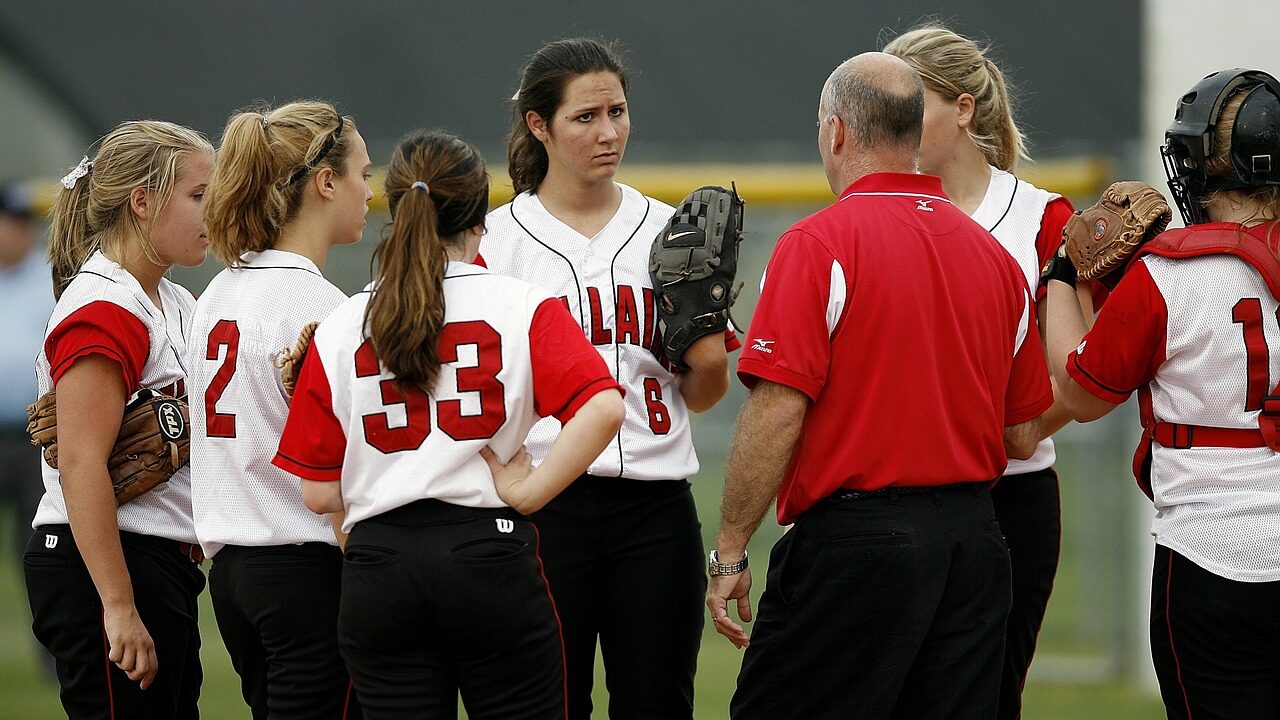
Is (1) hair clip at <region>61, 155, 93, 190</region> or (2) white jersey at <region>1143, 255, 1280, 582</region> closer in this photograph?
(2) white jersey at <region>1143, 255, 1280, 582</region>

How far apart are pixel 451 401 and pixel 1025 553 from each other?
5.12 ft

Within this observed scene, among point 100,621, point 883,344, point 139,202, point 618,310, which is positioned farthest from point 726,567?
point 139,202

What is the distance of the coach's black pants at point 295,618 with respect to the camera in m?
2.83

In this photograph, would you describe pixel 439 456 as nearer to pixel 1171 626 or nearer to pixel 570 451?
pixel 570 451

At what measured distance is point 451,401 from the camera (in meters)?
2.55

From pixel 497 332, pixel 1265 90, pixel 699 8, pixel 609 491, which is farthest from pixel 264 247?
pixel 699 8

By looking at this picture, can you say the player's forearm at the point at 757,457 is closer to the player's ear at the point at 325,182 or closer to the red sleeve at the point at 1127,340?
the red sleeve at the point at 1127,340

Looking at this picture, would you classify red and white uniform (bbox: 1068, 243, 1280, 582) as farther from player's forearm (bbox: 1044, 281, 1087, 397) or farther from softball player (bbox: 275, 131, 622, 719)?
softball player (bbox: 275, 131, 622, 719)

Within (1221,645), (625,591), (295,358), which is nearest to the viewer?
(1221,645)

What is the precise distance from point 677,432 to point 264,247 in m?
1.08

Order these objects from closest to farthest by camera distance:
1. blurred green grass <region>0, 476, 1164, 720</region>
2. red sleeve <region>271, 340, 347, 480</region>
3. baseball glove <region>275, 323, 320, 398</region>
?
1. red sleeve <region>271, 340, 347, 480</region>
2. baseball glove <region>275, 323, 320, 398</region>
3. blurred green grass <region>0, 476, 1164, 720</region>

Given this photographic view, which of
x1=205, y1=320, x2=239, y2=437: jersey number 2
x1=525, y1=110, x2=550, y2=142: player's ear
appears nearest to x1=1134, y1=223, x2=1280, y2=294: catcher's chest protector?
x1=525, y1=110, x2=550, y2=142: player's ear

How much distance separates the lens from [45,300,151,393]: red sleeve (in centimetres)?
292

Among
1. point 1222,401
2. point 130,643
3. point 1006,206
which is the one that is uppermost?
point 1006,206
